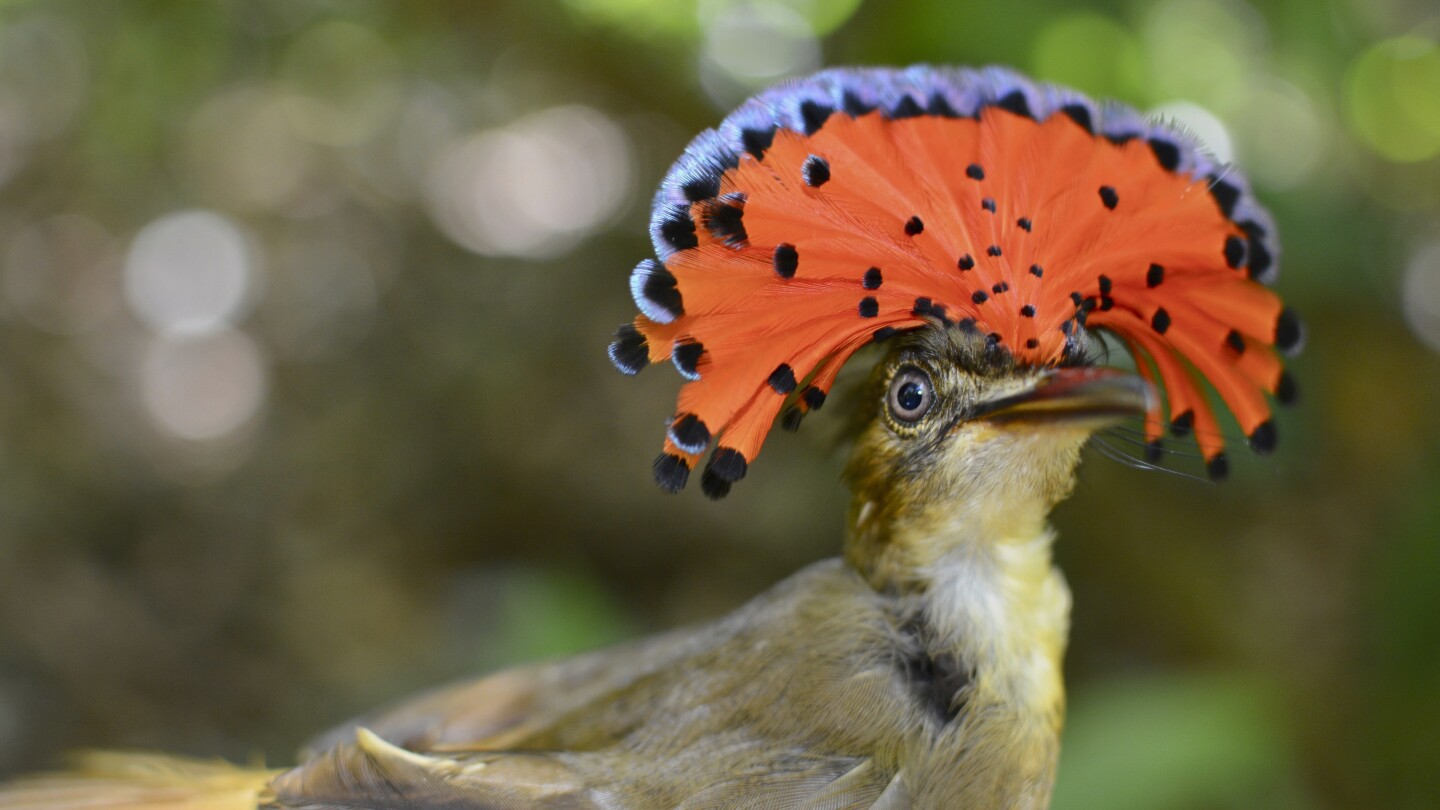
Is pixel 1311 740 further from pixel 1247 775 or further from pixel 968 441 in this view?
pixel 968 441

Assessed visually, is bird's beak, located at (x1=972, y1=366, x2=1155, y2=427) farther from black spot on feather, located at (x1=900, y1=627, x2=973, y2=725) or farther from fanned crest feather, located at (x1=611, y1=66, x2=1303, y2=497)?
black spot on feather, located at (x1=900, y1=627, x2=973, y2=725)

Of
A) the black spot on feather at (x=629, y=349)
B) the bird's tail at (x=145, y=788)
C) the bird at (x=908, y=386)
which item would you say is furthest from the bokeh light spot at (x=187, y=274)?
the black spot on feather at (x=629, y=349)

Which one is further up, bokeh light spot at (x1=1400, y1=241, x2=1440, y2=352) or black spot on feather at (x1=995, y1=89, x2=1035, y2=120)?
black spot on feather at (x1=995, y1=89, x2=1035, y2=120)

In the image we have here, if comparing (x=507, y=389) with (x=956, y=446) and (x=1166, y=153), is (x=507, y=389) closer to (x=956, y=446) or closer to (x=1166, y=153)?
(x=956, y=446)

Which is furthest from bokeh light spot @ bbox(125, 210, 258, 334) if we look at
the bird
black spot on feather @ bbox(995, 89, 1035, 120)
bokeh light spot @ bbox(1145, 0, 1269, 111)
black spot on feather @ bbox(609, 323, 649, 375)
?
black spot on feather @ bbox(995, 89, 1035, 120)

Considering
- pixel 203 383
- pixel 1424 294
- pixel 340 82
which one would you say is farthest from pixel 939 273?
pixel 203 383

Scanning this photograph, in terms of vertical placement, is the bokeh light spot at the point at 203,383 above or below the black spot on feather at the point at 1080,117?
above

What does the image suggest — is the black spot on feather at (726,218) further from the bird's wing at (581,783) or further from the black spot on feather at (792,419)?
the bird's wing at (581,783)
